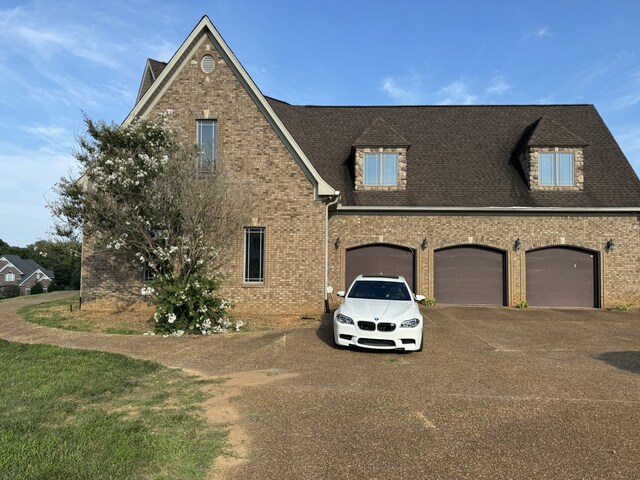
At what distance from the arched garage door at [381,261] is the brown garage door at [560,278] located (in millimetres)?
4681

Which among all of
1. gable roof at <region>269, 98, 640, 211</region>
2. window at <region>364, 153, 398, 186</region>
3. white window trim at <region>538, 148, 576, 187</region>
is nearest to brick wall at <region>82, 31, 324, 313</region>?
gable roof at <region>269, 98, 640, 211</region>

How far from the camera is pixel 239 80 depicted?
543 inches

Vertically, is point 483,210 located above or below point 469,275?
above

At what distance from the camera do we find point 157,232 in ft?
37.1

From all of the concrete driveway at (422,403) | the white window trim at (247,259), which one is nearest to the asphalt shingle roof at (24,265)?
the concrete driveway at (422,403)

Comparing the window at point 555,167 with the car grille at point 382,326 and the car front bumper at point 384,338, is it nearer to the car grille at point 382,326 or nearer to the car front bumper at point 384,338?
the car front bumper at point 384,338

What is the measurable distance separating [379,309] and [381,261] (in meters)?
7.87

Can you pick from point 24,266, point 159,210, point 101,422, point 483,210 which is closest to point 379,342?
point 101,422

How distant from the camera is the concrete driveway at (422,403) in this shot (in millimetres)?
3904

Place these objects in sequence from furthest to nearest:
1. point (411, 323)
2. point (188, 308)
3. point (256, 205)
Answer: point (256, 205) → point (188, 308) → point (411, 323)

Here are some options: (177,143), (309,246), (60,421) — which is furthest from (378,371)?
(177,143)

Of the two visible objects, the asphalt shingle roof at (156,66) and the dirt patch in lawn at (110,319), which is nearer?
the dirt patch in lawn at (110,319)

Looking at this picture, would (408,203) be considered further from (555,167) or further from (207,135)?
(207,135)

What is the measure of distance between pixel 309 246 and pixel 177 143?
5071 mm
